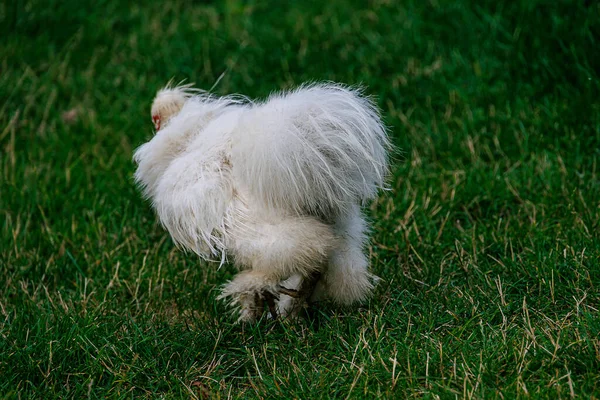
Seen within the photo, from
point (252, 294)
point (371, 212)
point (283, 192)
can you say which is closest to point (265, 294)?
point (252, 294)

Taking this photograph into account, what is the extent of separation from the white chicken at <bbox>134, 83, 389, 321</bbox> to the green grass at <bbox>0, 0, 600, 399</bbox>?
9.9 inches

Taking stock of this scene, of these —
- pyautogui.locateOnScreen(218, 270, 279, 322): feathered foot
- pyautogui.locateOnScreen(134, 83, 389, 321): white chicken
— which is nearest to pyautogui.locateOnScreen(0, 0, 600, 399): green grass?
pyautogui.locateOnScreen(218, 270, 279, 322): feathered foot

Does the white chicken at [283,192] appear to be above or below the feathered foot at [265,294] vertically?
above

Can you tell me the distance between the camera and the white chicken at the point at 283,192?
10.0 feet

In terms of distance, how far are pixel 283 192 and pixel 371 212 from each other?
1.58 metres

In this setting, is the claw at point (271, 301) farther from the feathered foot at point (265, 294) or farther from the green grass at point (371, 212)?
the green grass at point (371, 212)

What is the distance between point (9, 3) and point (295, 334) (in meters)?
4.29

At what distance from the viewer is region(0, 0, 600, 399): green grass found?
127 inches

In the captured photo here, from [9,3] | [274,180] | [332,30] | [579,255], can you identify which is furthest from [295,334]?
[9,3]

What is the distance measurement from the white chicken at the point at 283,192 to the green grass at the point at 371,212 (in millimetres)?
251

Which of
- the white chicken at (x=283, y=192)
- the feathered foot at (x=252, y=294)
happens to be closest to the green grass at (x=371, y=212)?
the feathered foot at (x=252, y=294)

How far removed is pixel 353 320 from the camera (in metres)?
3.52

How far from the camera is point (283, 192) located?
3.08m

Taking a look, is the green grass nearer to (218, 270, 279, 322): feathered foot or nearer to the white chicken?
(218, 270, 279, 322): feathered foot
